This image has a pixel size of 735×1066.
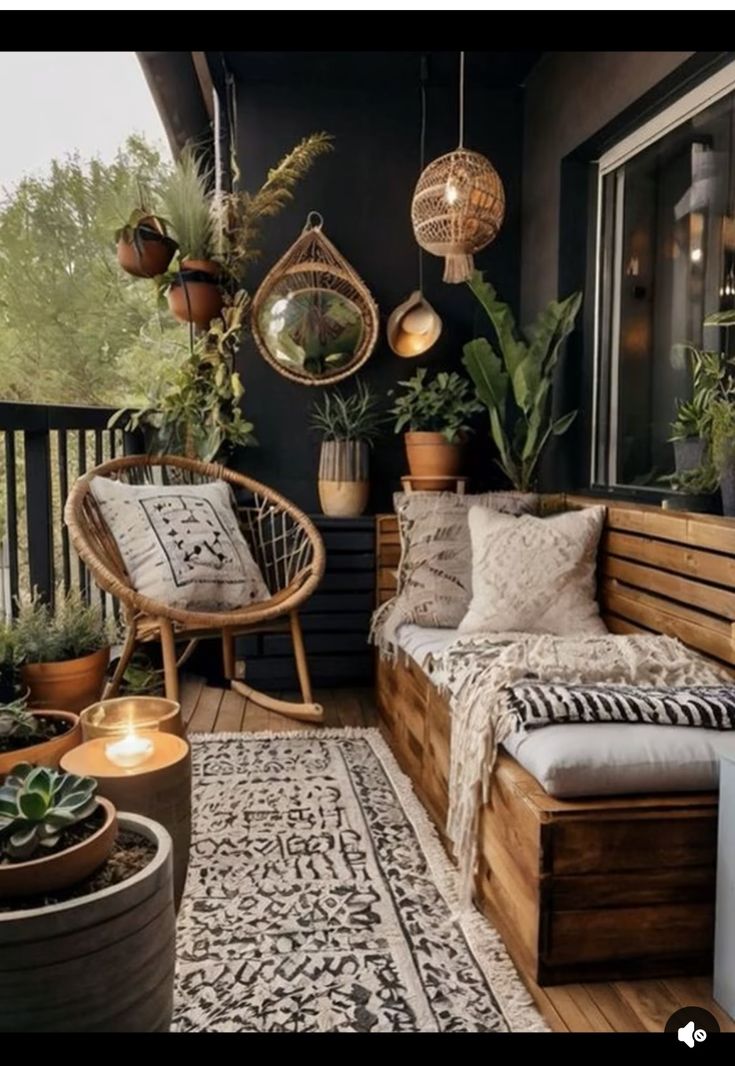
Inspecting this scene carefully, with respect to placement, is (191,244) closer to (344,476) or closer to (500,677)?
(344,476)

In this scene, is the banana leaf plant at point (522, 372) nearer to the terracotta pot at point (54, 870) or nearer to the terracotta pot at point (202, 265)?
the terracotta pot at point (202, 265)

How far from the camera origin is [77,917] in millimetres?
874

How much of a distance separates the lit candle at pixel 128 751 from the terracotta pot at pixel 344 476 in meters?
1.93

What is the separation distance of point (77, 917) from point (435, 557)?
5.95 ft

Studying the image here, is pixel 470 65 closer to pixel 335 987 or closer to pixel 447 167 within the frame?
pixel 447 167

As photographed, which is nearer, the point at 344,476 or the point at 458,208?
the point at 458,208

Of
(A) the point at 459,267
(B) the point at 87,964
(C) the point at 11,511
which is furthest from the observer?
(A) the point at 459,267

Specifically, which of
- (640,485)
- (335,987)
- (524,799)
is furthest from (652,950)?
(640,485)

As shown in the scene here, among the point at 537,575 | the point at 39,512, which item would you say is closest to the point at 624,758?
the point at 537,575

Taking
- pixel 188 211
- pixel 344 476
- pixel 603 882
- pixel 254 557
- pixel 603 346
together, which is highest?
pixel 188 211

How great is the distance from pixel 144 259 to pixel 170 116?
1.47 m

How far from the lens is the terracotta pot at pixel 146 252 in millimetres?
3186

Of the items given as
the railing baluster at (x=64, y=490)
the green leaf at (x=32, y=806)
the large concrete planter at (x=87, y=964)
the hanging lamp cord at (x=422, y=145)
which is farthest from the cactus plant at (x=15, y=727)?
the hanging lamp cord at (x=422, y=145)
